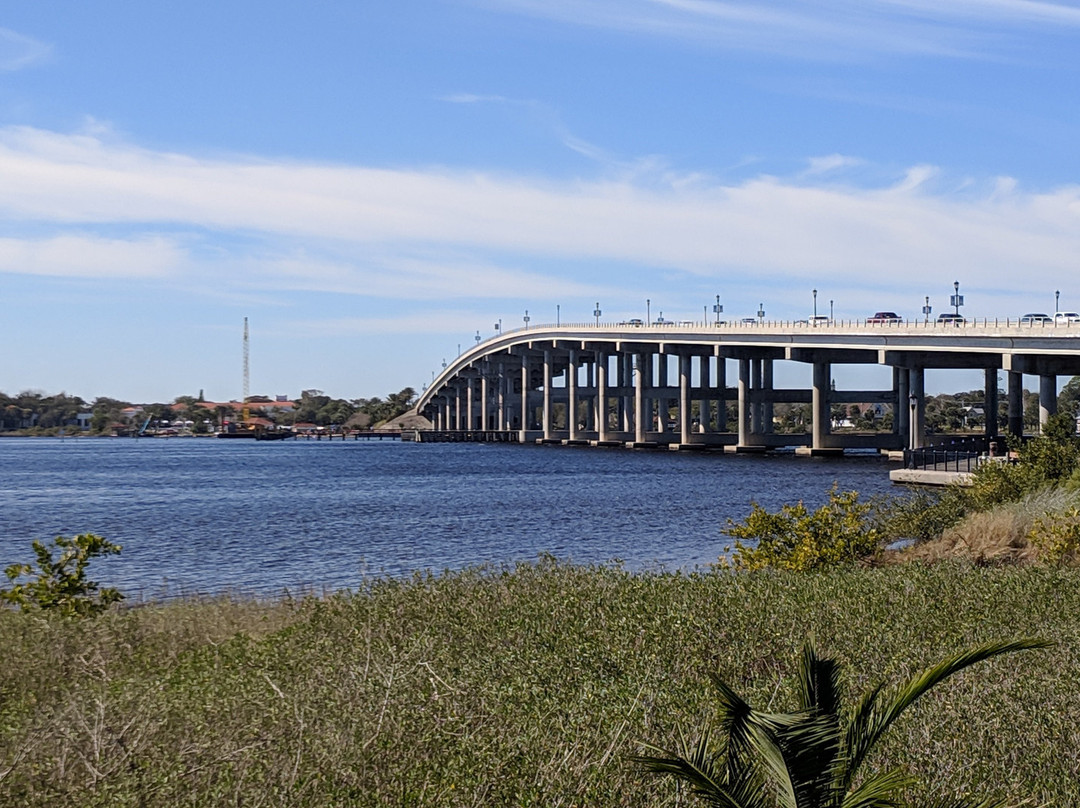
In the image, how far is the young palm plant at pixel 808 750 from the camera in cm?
636

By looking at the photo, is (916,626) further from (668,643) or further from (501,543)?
(501,543)

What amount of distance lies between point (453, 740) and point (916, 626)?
6.05m

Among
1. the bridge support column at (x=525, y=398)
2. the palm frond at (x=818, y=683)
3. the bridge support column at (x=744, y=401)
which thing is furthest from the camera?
the bridge support column at (x=525, y=398)

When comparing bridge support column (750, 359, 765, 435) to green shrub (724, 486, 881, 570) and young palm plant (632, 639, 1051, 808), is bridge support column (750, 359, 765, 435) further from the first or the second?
young palm plant (632, 639, 1051, 808)

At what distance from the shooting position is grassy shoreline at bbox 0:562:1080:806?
8.01 meters

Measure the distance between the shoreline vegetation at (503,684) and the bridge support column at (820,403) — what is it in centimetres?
7843

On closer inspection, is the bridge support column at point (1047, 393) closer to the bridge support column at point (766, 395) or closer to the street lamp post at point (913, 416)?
the street lamp post at point (913, 416)

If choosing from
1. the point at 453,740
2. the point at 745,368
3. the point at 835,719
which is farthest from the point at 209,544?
the point at 745,368

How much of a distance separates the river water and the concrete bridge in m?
7.53

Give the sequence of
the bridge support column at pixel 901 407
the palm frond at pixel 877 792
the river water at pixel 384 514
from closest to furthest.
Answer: the palm frond at pixel 877 792 < the river water at pixel 384 514 < the bridge support column at pixel 901 407

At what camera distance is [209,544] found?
125ft

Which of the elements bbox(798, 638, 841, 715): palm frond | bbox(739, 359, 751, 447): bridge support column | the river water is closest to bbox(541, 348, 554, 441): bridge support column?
bbox(739, 359, 751, 447): bridge support column

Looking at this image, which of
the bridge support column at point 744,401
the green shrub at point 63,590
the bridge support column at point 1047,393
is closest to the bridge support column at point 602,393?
the bridge support column at point 744,401


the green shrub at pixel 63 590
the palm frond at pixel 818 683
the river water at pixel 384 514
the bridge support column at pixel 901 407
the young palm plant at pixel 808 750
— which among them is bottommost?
the river water at pixel 384 514
